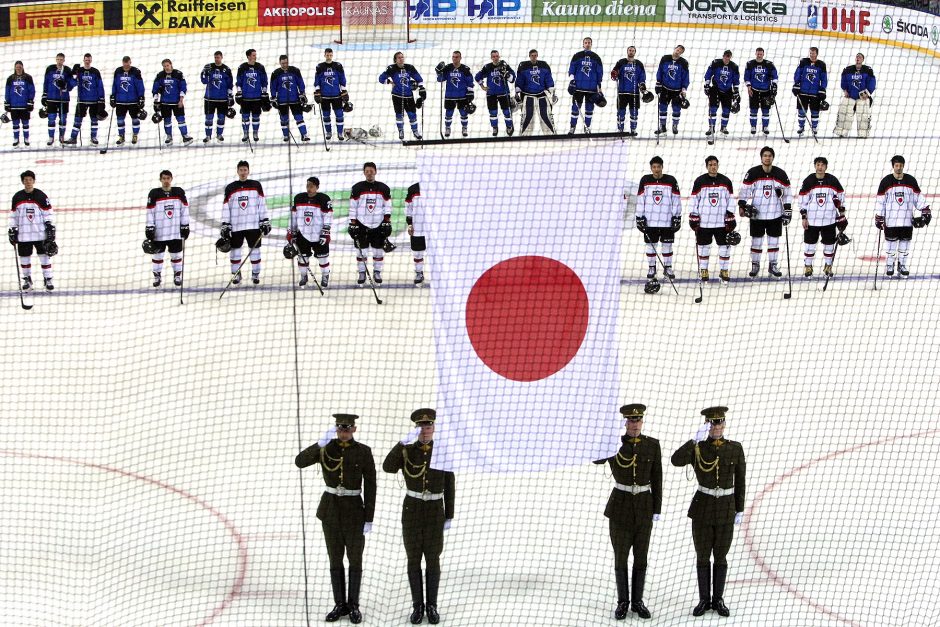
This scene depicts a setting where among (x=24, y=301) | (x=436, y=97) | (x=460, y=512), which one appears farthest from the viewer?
(x=436, y=97)

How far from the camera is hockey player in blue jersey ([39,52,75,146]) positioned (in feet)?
84.0

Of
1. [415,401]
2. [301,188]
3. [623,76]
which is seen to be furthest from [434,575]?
[623,76]

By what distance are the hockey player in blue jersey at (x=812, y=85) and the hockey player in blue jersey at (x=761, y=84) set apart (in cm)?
49

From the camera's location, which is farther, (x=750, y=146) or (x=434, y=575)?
(x=750, y=146)

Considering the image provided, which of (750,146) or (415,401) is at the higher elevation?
(750,146)

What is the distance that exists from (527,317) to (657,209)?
30.8 ft

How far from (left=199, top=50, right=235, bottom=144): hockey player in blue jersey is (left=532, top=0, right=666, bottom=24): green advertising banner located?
1157 centimetres

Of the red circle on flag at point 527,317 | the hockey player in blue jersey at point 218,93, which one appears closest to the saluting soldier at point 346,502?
the red circle on flag at point 527,317

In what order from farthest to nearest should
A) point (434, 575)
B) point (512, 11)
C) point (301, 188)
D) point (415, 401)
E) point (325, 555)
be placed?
1. point (512, 11)
2. point (301, 188)
3. point (415, 401)
4. point (325, 555)
5. point (434, 575)

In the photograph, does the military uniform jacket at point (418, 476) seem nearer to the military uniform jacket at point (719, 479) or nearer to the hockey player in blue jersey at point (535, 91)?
the military uniform jacket at point (719, 479)

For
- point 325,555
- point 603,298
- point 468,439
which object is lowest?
point 325,555

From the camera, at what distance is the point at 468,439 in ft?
27.5

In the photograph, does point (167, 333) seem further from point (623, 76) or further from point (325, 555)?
point (623, 76)

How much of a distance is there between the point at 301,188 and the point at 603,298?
15332mm
